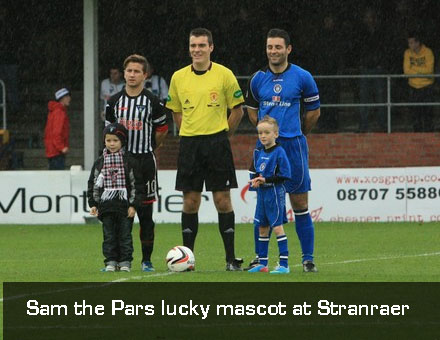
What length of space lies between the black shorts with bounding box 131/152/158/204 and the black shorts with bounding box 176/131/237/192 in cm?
26

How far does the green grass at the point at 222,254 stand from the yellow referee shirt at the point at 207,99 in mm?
1384

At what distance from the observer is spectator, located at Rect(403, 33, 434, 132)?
82.1 feet

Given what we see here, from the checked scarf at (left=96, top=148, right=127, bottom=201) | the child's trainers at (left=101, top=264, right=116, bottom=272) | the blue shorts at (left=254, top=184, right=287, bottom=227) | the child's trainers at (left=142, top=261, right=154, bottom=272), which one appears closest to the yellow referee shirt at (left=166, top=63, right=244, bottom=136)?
the checked scarf at (left=96, top=148, right=127, bottom=201)

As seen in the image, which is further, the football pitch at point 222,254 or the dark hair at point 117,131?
the dark hair at point 117,131

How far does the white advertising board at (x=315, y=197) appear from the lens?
22.0 metres

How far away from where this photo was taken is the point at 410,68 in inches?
990

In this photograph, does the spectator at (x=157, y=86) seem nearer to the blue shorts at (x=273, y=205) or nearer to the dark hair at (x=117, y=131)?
the dark hair at (x=117, y=131)

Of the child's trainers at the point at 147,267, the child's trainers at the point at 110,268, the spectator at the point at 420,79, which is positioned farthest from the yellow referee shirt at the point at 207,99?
the spectator at the point at 420,79

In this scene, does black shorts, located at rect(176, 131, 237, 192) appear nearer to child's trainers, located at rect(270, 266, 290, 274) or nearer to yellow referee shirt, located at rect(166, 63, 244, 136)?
yellow referee shirt, located at rect(166, 63, 244, 136)

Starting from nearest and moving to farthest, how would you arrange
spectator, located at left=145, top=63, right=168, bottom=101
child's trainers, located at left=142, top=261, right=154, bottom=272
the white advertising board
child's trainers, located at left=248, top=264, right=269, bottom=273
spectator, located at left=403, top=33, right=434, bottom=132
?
child's trainers, located at left=248, top=264, right=269, bottom=273 → child's trainers, located at left=142, top=261, right=154, bottom=272 → the white advertising board → spectator, located at left=145, top=63, right=168, bottom=101 → spectator, located at left=403, top=33, right=434, bottom=132

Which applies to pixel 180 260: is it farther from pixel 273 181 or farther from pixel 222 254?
pixel 222 254
